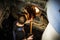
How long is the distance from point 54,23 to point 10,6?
28.5 inches

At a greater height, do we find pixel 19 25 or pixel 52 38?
pixel 19 25

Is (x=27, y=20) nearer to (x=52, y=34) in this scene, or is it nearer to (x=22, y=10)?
(x=22, y=10)

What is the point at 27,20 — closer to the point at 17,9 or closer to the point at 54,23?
the point at 17,9

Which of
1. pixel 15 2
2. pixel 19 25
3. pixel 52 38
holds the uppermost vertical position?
pixel 15 2

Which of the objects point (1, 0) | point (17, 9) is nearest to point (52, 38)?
point (17, 9)

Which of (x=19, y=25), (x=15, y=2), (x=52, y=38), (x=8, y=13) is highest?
(x=15, y=2)

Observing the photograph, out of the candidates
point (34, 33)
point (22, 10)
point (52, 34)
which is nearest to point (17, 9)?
point (22, 10)

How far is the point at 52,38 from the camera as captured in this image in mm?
2658

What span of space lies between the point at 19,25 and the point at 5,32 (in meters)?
0.24

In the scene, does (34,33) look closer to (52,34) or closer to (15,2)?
(52,34)

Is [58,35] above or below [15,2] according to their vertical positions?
below

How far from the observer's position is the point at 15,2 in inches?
106

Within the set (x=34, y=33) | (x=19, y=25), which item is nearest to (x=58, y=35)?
(x=34, y=33)

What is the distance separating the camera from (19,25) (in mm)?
2674
